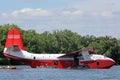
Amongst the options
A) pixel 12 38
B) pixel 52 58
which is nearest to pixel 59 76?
pixel 52 58

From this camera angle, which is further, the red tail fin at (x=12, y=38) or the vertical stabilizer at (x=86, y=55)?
the red tail fin at (x=12, y=38)

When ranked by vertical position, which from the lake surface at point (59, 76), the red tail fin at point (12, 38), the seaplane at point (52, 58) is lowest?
the lake surface at point (59, 76)

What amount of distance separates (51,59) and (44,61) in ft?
4.72

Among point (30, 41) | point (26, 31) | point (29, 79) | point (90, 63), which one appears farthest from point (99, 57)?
point (26, 31)

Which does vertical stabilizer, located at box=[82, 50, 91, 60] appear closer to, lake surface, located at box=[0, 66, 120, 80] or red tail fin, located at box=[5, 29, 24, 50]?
red tail fin, located at box=[5, 29, 24, 50]

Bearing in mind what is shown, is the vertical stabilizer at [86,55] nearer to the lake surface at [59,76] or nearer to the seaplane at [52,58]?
the seaplane at [52,58]

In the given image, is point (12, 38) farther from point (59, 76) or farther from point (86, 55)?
point (59, 76)

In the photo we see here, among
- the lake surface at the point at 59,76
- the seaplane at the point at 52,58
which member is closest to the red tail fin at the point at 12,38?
the seaplane at the point at 52,58

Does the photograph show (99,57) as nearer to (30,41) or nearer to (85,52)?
(85,52)

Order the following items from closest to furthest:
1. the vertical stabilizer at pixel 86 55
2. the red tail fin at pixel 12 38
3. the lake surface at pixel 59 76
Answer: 1. the lake surface at pixel 59 76
2. the vertical stabilizer at pixel 86 55
3. the red tail fin at pixel 12 38

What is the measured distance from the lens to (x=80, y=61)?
102062 mm

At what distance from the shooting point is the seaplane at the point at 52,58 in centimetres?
10019

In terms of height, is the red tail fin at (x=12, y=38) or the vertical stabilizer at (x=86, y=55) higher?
the red tail fin at (x=12, y=38)

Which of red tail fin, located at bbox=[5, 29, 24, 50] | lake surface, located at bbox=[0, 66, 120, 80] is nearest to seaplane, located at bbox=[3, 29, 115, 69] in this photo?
red tail fin, located at bbox=[5, 29, 24, 50]
